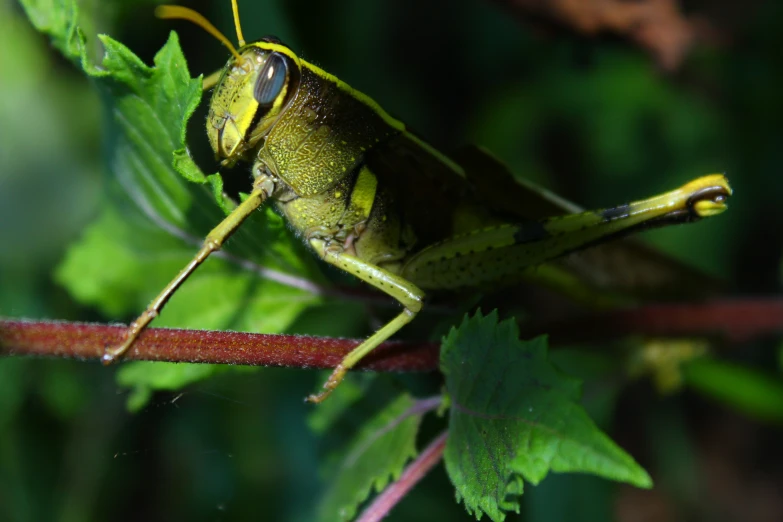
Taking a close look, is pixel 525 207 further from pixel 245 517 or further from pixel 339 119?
pixel 245 517

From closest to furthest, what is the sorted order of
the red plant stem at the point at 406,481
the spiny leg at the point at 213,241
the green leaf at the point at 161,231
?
the spiny leg at the point at 213,241 < the green leaf at the point at 161,231 < the red plant stem at the point at 406,481

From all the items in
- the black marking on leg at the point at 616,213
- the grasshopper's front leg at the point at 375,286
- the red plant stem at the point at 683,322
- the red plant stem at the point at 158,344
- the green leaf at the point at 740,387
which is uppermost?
the red plant stem at the point at 158,344

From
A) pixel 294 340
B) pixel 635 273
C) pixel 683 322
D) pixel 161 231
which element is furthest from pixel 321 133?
pixel 683 322

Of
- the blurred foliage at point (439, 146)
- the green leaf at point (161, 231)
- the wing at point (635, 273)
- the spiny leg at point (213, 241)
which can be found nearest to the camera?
the spiny leg at point (213, 241)

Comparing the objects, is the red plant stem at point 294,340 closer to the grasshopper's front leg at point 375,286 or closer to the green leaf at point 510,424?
the grasshopper's front leg at point 375,286

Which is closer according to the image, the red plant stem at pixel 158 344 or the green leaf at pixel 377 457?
the red plant stem at pixel 158 344

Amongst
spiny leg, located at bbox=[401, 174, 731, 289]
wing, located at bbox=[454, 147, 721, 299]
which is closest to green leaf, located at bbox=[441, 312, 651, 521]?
spiny leg, located at bbox=[401, 174, 731, 289]

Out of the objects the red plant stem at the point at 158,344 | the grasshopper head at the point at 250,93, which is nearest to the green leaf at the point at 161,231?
the grasshopper head at the point at 250,93

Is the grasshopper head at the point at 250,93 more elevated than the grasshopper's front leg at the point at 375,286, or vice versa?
the grasshopper head at the point at 250,93
